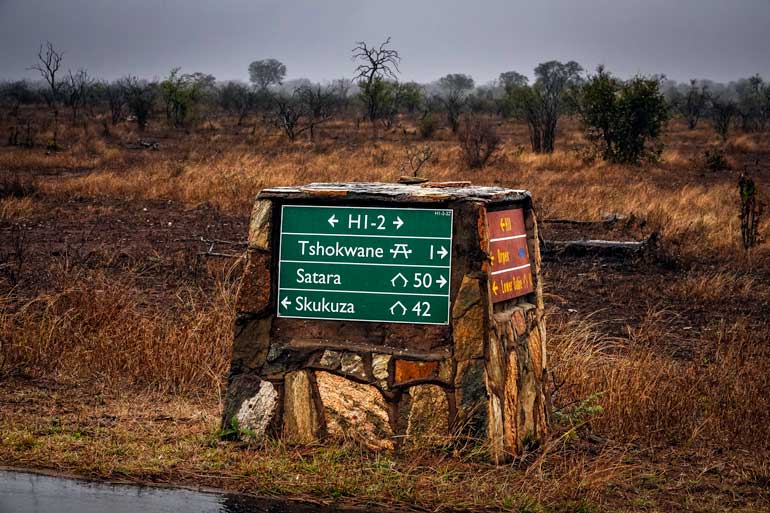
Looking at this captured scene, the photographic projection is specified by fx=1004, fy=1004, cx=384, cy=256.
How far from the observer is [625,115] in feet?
85.8

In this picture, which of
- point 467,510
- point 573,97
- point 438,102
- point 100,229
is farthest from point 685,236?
point 438,102

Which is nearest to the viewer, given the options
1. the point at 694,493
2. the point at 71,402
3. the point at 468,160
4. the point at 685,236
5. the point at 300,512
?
the point at 300,512

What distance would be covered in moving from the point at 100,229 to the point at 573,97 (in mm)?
19851

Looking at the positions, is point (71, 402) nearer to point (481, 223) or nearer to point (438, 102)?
point (481, 223)

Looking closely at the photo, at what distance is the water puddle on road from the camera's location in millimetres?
4348

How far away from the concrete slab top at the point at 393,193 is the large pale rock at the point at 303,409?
36.4 inches

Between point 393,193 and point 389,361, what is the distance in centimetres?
85

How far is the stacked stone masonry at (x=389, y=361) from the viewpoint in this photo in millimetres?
5008

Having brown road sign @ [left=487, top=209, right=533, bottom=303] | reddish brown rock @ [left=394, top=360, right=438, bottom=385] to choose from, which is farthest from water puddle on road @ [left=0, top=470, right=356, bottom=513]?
brown road sign @ [left=487, top=209, right=533, bottom=303]

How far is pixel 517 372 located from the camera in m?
5.33

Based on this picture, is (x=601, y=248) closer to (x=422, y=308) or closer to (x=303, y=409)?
(x=422, y=308)

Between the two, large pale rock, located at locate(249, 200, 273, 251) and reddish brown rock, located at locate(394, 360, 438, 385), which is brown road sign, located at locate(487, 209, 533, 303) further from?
large pale rock, located at locate(249, 200, 273, 251)

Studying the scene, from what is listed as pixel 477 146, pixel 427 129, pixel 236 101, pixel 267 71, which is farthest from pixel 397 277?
pixel 267 71

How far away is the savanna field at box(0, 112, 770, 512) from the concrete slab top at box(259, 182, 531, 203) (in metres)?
1.28
